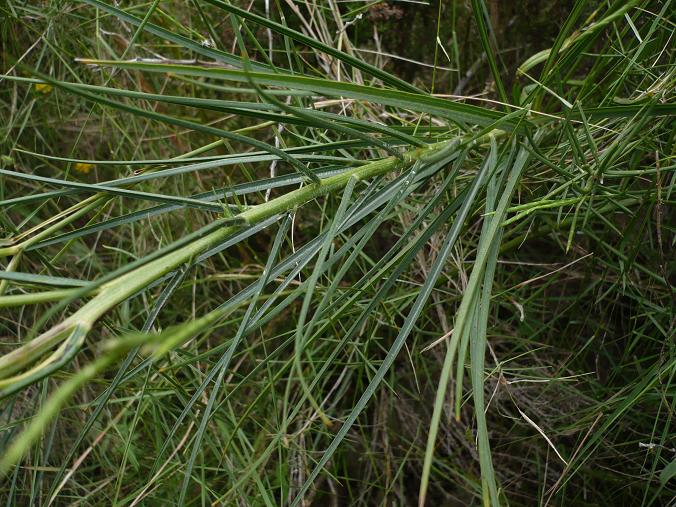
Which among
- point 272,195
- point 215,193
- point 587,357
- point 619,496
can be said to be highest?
point 215,193

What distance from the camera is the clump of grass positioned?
61 centimetres

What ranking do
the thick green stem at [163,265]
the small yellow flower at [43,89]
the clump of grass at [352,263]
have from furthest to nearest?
the small yellow flower at [43,89] → the clump of grass at [352,263] → the thick green stem at [163,265]

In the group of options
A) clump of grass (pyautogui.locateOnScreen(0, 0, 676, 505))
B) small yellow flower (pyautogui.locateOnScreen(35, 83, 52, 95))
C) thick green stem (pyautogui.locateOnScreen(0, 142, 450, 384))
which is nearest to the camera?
thick green stem (pyautogui.locateOnScreen(0, 142, 450, 384))

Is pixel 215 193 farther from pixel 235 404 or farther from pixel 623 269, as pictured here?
pixel 235 404

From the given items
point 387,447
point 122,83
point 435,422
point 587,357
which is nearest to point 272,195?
point 122,83

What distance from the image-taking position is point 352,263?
824 mm

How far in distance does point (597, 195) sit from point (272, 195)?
2.28 feet

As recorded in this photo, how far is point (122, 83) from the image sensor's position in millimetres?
1390

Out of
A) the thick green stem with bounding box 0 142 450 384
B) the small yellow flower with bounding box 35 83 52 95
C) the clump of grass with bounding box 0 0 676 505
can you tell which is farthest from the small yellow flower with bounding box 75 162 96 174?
the thick green stem with bounding box 0 142 450 384

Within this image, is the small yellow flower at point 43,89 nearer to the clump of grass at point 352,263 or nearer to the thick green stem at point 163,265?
the clump of grass at point 352,263

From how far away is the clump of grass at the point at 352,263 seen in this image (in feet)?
2.00

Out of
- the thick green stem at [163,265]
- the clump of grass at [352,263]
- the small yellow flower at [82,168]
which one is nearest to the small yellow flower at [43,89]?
the clump of grass at [352,263]

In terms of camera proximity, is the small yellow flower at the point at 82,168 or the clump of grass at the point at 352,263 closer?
the clump of grass at the point at 352,263

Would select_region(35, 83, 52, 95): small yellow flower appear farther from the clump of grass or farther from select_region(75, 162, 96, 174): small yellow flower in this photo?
select_region(75, 162, 96, 174): small yellow flower
